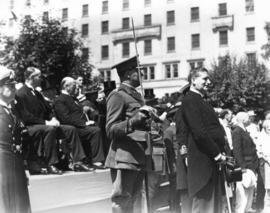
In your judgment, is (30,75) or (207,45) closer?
(30,75)

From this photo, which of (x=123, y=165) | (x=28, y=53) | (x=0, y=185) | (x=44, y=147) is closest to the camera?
(x=0, y=185)

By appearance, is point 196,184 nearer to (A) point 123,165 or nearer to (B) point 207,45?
(A) point 123,165

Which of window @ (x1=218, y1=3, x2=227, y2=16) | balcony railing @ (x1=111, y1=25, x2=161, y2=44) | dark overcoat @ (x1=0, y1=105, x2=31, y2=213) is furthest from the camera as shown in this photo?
window @ (x1=218, y1=3, x2=227, y2=16)

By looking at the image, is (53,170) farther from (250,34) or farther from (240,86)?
(250,34)

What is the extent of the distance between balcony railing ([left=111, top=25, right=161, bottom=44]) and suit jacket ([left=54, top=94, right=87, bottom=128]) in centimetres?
2124

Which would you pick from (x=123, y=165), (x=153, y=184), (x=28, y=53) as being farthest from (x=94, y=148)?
(x=28, y=53)

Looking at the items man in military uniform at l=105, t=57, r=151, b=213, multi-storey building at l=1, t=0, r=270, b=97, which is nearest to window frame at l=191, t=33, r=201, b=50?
multi-storey building at l=1, t=0, r=270, b=97

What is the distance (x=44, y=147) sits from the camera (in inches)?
215

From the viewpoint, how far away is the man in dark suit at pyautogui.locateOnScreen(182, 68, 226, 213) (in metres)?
4.00

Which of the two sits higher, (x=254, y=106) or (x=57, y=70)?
(x=57, y=70)

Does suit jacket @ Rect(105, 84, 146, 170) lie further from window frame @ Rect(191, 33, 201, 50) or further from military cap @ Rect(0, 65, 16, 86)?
window frame @ Rect(191, 33, 201, 50)

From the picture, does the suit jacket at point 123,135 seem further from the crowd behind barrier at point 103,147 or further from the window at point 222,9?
the window at point 222,9

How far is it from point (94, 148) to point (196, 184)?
2838 mm

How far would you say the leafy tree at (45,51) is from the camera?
19.4 metres
